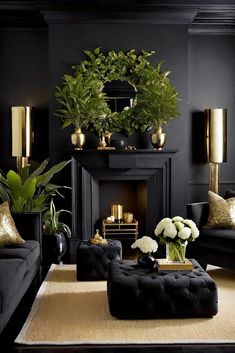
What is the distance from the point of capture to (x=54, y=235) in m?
6.35

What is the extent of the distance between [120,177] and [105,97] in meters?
0.96

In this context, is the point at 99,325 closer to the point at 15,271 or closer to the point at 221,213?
the point at 15,271

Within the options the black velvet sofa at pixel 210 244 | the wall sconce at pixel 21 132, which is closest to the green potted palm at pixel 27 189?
the wall sconce at pixel 21 132

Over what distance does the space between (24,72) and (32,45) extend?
13.9 inches

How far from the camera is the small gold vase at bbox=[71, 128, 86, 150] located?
6.69 metres

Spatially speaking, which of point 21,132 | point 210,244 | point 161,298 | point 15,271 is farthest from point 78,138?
point 161,298

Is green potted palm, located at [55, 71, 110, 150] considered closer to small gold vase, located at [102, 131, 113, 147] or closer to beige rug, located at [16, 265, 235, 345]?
small gold vase, located at [102, 131, 113, 147]

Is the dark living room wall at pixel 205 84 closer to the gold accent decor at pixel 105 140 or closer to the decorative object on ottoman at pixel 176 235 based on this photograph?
the gold accent decor at pixel 105 140

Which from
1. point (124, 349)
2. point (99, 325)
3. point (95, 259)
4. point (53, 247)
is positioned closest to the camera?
point (124, 349)

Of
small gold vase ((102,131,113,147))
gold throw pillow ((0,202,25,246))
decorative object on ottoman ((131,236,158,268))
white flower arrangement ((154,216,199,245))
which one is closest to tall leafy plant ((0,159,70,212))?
small gold vase ((102,131,113,147))

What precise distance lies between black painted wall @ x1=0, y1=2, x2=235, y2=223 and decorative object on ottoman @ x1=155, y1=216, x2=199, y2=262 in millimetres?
2336

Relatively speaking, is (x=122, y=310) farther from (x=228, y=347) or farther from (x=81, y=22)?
(x=81, y=22)

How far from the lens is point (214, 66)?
7375 mm

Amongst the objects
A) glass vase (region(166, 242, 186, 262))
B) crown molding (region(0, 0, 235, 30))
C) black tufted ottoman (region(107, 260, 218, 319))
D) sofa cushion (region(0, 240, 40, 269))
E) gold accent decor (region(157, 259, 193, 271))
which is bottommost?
black tufted ottoman (region(107, 260, 218, 319))
